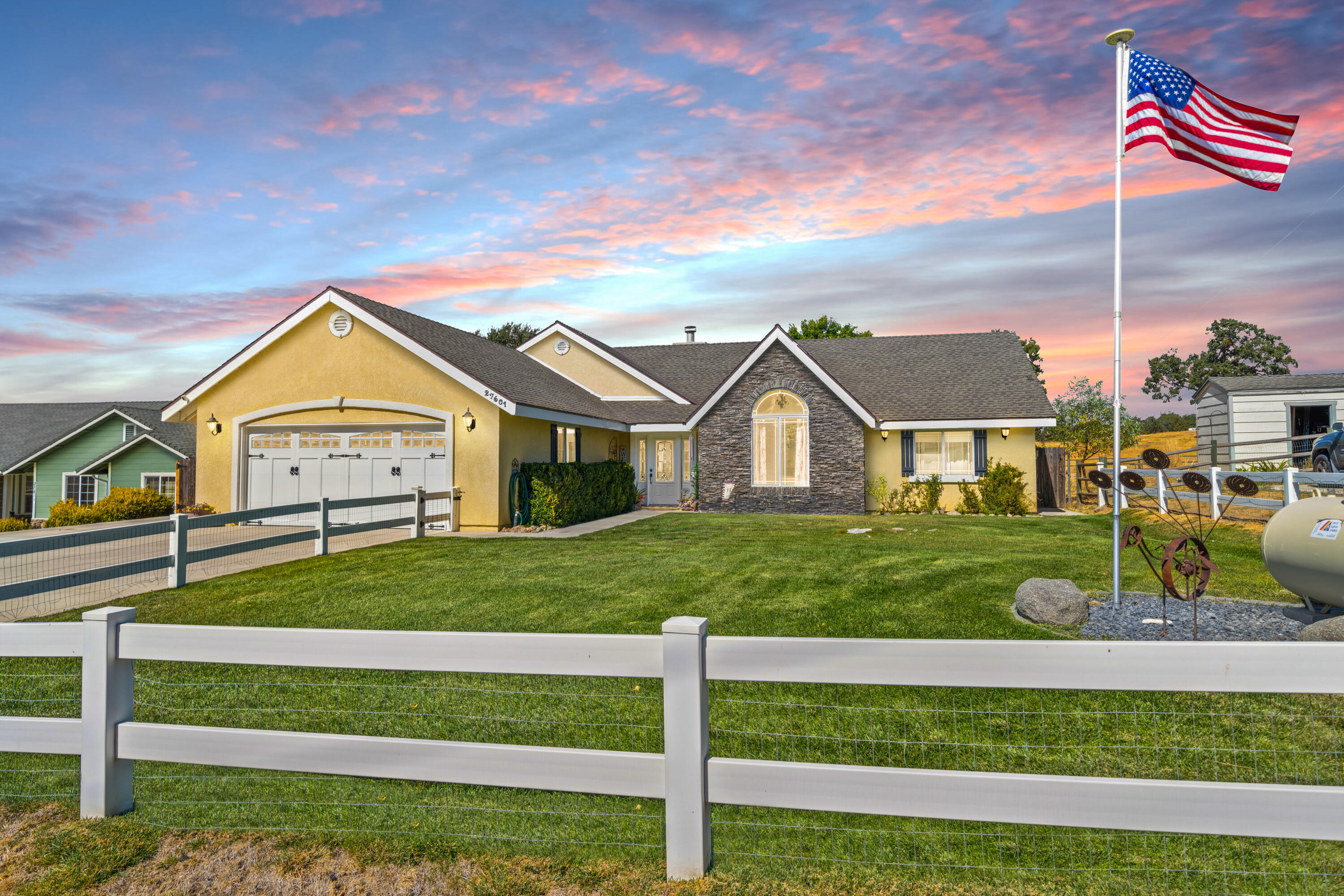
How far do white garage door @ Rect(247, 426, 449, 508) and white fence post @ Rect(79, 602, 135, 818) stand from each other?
47.3ft

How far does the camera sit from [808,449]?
23.1 m

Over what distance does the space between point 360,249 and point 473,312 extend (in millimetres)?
41502

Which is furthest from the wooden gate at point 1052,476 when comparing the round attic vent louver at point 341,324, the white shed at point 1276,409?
the round attic vent louver at point 341,324

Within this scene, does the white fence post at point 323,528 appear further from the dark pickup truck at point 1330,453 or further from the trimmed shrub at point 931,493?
the dark pickup truck at point 1330,453

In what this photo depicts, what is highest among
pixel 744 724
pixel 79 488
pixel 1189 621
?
pixel 79 488

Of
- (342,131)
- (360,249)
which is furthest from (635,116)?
(360,249)

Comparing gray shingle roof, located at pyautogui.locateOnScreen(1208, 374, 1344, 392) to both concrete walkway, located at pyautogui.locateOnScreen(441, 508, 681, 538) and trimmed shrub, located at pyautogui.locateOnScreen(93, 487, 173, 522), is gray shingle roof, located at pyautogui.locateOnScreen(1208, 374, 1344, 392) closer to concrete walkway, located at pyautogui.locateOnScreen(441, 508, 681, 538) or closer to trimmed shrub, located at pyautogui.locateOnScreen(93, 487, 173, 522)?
concrete walkway, located at pyautogui.locateOnScreen(441, 508, 681, 538)

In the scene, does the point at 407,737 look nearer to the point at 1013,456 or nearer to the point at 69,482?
the point at 1013,456

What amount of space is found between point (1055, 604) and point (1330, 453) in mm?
10241

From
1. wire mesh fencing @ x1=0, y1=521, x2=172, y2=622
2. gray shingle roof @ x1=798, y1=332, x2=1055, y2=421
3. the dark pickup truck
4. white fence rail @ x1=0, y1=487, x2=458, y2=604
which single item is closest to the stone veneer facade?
gray shingle roof @ x1=798, y1=332, x2=1055, y2=421

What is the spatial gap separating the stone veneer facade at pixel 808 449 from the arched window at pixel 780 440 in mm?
152

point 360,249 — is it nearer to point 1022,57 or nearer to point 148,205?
point 148,205

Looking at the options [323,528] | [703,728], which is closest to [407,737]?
[703,728]

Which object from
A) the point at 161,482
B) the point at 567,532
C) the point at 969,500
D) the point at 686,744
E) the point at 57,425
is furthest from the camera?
the point at 57,425
